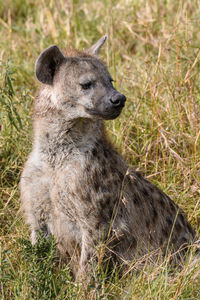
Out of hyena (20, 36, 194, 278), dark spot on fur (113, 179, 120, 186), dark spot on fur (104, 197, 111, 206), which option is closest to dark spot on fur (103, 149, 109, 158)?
hyena (20, 36, 194, 278)

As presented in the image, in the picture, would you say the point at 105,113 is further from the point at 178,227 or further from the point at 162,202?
the point at 178,227

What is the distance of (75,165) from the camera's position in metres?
3.45

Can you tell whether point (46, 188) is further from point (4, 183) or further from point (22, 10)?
point (22, 10)

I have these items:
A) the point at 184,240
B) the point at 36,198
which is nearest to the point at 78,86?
the point at 36,198

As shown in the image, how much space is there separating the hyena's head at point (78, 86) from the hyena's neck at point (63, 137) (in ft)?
0.31

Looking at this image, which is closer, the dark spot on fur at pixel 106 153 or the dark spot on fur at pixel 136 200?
the dark spot on fur at pixel 106 153

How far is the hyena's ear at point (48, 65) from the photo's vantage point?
343 centimetres

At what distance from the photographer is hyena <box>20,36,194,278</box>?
3.40 m

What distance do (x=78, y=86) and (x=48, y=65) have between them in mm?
250

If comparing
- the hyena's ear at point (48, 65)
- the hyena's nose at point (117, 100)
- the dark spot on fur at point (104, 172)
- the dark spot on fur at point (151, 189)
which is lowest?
the dark spot on fur at point (151, 189)

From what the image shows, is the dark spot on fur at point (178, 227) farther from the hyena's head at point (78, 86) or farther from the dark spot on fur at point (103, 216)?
the hyena's head at point (78, 86)

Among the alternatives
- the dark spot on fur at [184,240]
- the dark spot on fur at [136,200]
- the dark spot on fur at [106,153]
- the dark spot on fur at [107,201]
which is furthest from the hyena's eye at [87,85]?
the dark spot on fur at [184,240]

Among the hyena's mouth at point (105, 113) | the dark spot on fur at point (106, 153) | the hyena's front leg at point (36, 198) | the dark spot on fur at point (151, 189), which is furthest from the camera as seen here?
the dark spot on fur at point (151, 189)

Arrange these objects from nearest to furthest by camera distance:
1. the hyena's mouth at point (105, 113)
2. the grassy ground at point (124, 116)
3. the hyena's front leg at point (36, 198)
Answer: the grassy ground at point (124, 116)
the hyena's mouth at point (105, 113)
the hyena's front leg at point (36, 198)
